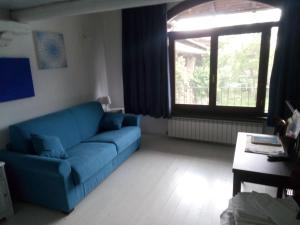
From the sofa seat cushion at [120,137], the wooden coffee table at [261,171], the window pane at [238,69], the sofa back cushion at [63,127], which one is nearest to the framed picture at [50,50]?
the sofa back cushion at [63,127]

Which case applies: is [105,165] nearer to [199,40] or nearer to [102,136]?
[102,136]

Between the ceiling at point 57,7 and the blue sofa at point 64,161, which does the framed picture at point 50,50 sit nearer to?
the ceiling at point 57,7

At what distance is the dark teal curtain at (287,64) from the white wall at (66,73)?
10.3ft

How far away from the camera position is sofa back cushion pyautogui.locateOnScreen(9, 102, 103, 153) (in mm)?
2561

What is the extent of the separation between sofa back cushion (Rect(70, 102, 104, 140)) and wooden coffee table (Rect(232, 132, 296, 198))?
235 cm

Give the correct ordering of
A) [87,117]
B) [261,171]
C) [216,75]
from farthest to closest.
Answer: [216,75] < [87,117] < [261,171]

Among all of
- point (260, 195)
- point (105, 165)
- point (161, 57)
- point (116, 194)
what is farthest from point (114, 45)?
point (260, 195)

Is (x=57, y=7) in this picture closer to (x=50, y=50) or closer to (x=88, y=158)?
(x=50, y=50)

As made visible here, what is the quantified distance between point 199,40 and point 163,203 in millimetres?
2770

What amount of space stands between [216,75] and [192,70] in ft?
1.44

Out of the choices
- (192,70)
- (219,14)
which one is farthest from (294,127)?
(219,14)

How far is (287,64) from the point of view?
10.2ft

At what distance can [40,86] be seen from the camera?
10.5 feet

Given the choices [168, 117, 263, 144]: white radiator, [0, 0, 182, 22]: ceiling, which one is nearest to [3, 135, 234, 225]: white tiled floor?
[168, 117, 263, 144]: white radiator
